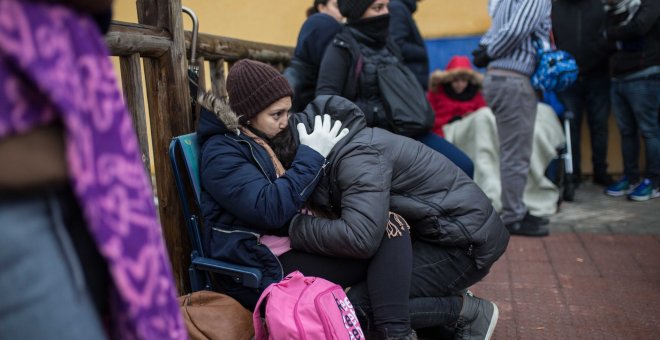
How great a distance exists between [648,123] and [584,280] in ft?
8.03

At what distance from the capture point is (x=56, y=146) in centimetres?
119

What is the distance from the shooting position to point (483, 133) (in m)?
5.79

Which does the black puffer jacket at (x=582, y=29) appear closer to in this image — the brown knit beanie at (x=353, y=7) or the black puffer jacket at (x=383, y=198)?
the brown knit beanie at (x=353, y=7)

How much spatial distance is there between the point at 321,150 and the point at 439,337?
3.76 ft

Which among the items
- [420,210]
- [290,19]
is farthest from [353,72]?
[290,19]

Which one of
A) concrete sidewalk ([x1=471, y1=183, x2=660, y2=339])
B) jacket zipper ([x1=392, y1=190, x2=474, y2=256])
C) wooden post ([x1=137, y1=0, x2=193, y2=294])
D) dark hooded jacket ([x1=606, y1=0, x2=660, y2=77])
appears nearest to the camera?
jacket zipper ([x1=392, y1=190, x2=474, y2=256])

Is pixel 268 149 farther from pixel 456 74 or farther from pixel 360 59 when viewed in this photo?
pixel 456 74

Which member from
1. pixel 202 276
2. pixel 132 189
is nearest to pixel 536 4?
pixel 202 276

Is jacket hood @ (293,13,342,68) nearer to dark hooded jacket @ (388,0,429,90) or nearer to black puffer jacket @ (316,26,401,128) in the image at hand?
black puffer jacket @ (316,26,401,128)

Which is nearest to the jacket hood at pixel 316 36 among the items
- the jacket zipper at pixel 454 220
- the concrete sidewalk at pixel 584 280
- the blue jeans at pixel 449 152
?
the blue jeans at pixel 449 152

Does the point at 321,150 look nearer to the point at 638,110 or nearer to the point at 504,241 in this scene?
the point at 504,241

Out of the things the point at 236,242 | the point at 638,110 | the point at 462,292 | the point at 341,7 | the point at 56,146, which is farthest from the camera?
the point at 638,110

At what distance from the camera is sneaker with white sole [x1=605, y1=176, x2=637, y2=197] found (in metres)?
6.11

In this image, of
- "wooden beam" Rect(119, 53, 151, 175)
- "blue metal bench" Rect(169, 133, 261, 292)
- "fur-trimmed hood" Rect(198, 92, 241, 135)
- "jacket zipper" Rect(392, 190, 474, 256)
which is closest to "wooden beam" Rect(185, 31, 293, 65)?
"wooden beam" Rect(119, 53, 151, 175)
